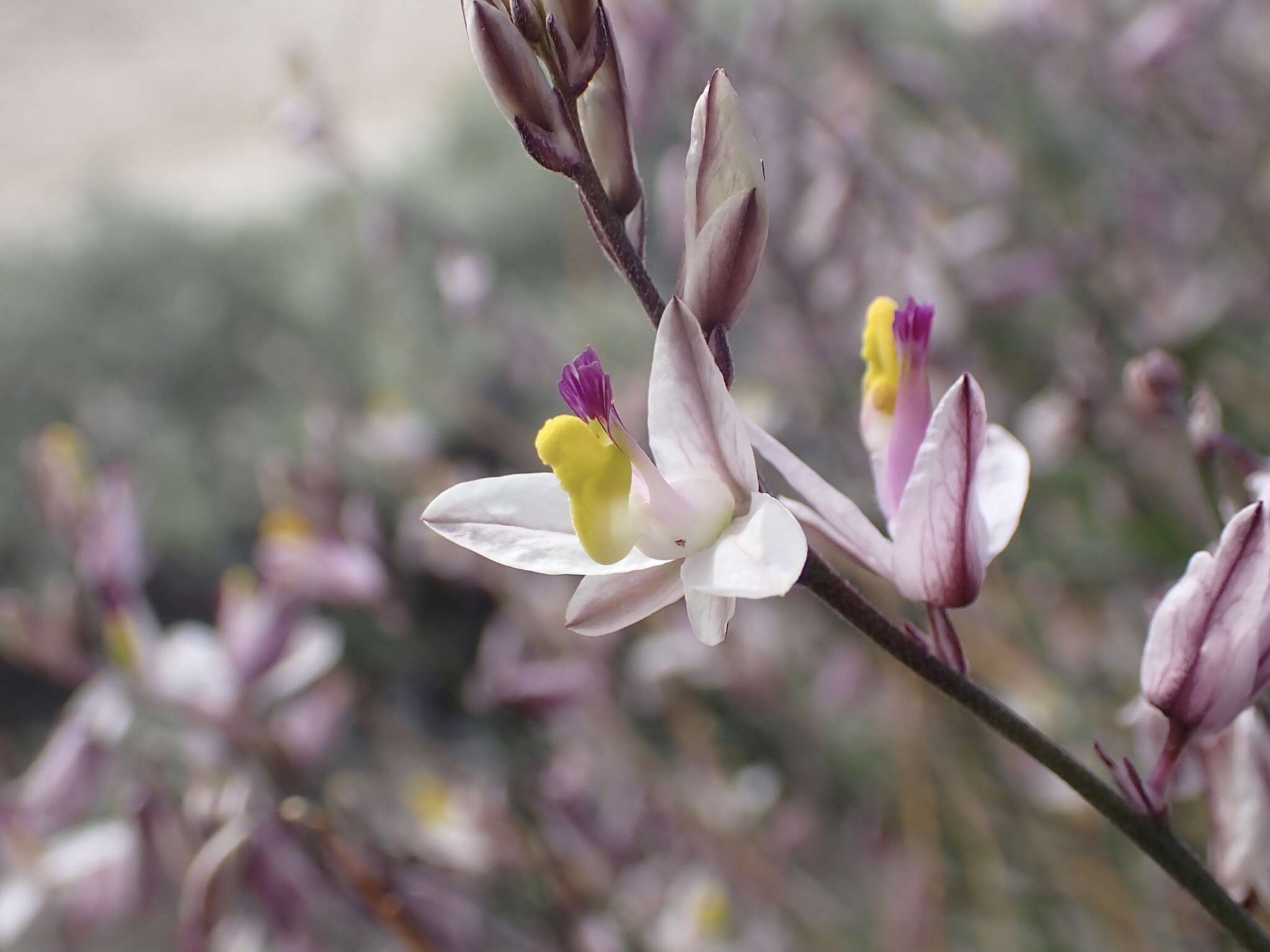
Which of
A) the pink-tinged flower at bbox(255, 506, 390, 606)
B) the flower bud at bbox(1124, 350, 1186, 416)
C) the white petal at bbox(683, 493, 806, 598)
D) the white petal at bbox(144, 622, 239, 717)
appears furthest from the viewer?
the pink-tinged flower at bbox(255, 506, 390, 606)

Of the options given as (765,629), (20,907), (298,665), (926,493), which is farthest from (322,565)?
(926,493)

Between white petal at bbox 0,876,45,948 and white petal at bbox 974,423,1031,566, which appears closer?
white petal at bbox 974,423,1031,566

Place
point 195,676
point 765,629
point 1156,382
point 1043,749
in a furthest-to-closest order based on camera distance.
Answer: point 765,629
point 195,676
point 1156,382
point 1043,749

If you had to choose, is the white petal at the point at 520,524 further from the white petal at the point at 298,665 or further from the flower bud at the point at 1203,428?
the white petal at the point at 298,665

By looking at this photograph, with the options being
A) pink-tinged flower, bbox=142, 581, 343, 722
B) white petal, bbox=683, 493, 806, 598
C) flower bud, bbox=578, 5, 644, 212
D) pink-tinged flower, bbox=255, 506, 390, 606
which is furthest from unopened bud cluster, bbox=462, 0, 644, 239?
pink-tinged flower, bbox=255, 506, 390, 606

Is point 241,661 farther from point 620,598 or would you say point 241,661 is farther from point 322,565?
point 620,598

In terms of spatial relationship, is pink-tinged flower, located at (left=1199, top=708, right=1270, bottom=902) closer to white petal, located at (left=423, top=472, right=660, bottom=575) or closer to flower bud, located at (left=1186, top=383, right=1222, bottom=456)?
flower bud, located at (left=1186, top=383, right=1222, bottom=456)

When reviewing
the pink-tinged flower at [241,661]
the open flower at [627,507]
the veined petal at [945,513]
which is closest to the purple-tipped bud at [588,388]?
the open flower at [627,507]
